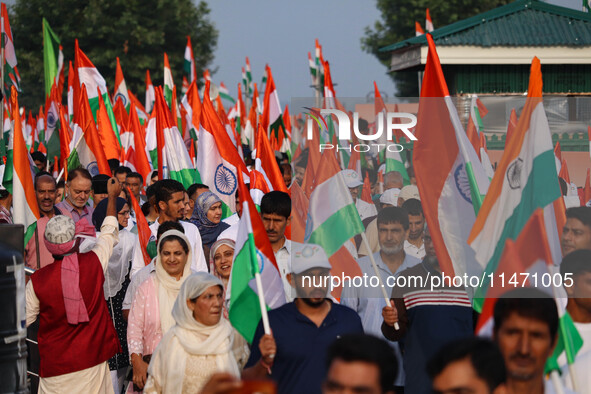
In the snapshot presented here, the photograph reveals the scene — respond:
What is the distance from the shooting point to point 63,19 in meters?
43.1

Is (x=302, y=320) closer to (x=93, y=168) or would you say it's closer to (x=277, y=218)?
(x=277, y=218)

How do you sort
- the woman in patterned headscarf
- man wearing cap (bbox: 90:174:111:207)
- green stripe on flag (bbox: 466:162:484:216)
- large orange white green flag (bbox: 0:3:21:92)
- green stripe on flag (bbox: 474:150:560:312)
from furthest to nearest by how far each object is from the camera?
large orange white green flag (bbox: 0:3:21:92)
man wearing cap (bbox: 90:174:111:207)
the woman in patterned headscarf
green stripe on flag (bbox: 466:162:484:216)
green stripe on flag (bbox: 474:150:560:312)

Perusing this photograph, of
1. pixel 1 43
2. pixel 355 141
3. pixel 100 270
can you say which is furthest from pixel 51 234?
pixel 1 43

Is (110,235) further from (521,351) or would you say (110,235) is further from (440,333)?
(521,351)

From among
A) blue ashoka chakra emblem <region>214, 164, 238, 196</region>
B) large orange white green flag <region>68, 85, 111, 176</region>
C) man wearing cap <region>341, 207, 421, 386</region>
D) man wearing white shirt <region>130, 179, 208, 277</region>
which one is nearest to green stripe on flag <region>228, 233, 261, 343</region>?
man wearing cap <region>341, 207, 421, 386</region>

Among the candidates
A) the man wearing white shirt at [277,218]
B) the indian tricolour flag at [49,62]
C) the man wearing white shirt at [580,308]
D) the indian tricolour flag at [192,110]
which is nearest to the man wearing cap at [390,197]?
the man wearing white shirt at [277,218]

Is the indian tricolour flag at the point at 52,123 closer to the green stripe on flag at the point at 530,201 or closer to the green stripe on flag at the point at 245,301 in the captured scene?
the green stripe on flag at the point at 245,301

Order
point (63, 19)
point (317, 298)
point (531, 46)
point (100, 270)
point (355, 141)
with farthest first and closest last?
point (63, 19) < point (531, 46) < point (100, 270) < point (355, 141) < point (317, 298)

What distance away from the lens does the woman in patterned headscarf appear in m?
7.42

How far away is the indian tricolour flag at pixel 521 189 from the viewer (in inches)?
181

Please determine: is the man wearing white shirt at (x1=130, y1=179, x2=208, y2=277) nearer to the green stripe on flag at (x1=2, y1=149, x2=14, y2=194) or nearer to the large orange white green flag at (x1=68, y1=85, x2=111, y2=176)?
the green stripe on flag at (x1=2, y1=149, x2=14, y2=194)

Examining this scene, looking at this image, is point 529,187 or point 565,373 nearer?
point 565,373

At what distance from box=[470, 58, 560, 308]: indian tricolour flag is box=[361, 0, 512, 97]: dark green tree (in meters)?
39.4

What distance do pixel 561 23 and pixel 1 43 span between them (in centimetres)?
1270
